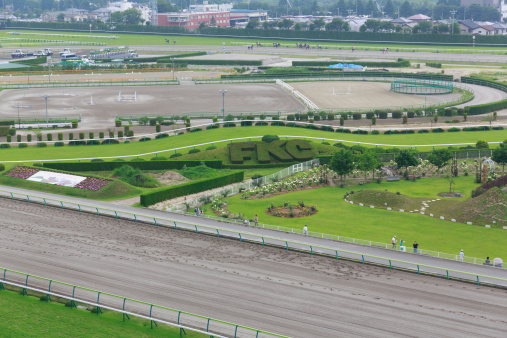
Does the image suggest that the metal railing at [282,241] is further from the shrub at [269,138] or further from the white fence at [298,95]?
the white fence at [298,95]

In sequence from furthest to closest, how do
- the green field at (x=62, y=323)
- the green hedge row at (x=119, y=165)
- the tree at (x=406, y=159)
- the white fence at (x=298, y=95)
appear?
the white fence at (x=298, y=95) → the green hedge row at (x=119, y=165) → the tree at (x=406, y=159) → the green field at (x=62, y=323)

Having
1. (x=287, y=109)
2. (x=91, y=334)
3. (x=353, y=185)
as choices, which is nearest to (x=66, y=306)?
(x=91, y=334)

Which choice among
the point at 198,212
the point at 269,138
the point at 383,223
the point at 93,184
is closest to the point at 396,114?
the point at 269,138

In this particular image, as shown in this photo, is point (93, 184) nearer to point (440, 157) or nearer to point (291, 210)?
point (291, 210)

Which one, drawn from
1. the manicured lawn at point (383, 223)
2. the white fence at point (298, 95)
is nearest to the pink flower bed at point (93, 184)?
the manicured lawn at point (383, 223)

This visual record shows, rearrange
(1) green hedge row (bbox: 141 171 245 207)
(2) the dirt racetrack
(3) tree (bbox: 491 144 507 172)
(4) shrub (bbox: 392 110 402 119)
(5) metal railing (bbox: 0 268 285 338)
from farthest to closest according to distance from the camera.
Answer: (2) the dirt racetrack → (4) shrub (bbox: 392 110 402 119) → (3) tree (bbox: 491 144 507 172) → (1) green hedge row (bbox: 141 171 245 207) → (5) metal railing (bbox: 0 268 285 338)

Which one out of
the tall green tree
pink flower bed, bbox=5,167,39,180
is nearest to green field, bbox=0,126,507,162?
pink flower bed, bbox=5,167,39,180

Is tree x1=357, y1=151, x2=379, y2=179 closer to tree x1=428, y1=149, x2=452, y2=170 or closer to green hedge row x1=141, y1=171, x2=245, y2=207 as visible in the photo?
tree x1=428, y1=149, x2=452, y2=170

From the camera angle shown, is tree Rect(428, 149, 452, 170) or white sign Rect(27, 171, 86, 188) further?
tree Rect(428, 149, 452, 170)
